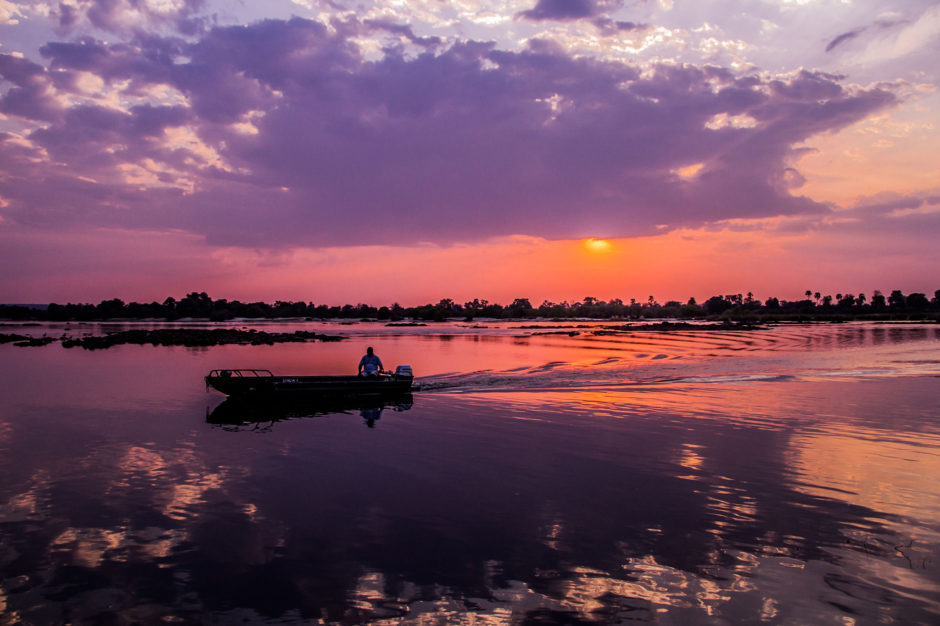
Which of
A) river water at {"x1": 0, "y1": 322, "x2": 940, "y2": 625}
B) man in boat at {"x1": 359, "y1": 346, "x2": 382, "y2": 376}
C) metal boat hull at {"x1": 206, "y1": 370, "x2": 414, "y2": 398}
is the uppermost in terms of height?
man in boat at {"x1": 359, "y1": 346, "x2": 382, "y2": 376}

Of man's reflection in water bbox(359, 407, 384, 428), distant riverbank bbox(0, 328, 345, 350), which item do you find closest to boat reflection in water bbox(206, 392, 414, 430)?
man's reflection in water bbox(359, 407, 384, 428)

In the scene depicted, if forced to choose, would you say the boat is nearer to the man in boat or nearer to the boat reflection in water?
the boat reflection in water

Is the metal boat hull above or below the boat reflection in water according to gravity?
above

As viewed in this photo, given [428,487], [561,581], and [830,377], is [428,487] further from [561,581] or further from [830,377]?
[830,377]

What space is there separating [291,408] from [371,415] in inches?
174

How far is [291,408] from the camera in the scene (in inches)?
997

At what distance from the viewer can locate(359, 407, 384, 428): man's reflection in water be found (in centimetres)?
2192

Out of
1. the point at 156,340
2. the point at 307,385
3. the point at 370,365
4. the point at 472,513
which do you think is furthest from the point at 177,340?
the point at 472,513

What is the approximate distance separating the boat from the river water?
127cm

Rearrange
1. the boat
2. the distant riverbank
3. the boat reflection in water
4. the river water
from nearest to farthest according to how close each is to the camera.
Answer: the river water < the boat reflection in water < the boat < the distant riverbank

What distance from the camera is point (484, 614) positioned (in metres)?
7.68

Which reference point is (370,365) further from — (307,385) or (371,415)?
(371,415)

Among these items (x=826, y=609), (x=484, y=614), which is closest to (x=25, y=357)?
(x=484, y=614)

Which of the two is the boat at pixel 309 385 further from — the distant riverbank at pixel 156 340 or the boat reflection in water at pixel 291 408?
the distant riverbank at pixel 156 340
